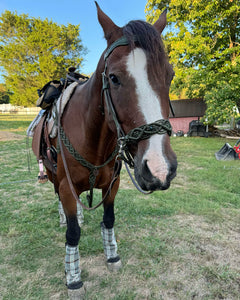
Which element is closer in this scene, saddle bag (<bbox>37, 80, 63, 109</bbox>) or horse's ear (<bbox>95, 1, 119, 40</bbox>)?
horse's ear (<bbox>95, 1, 119, 40</bbox>)

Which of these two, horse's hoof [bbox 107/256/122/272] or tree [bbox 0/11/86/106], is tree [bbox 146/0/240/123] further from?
tree [bbox 0/11/86/106]

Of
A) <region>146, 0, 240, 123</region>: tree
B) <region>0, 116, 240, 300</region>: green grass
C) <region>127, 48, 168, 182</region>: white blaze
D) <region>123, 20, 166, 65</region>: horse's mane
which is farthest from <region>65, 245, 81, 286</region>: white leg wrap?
<region>146, 0, 240, 123</region>: tree

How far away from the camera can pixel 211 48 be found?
1305 cm

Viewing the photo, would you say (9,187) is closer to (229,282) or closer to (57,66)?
(229,282)

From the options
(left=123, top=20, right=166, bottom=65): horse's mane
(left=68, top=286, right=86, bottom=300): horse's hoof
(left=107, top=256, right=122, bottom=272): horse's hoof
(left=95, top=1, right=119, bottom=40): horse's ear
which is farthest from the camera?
(left=107, top=256, right=122, bottom=272): horse's hoof

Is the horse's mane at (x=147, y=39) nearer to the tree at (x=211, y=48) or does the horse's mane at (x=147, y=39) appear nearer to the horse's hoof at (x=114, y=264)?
the horse's hoof at (x=114, y=264)

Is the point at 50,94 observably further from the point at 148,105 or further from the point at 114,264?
the point at 114,264

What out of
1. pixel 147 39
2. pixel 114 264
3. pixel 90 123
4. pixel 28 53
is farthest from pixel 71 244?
pixel 28 53

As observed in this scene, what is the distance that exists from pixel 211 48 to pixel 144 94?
14711 millimetres

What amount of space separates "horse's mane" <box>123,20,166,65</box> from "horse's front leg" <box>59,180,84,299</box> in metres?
1.56

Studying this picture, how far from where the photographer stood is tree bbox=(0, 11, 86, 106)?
22500 mm

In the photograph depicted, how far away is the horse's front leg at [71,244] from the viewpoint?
215cm

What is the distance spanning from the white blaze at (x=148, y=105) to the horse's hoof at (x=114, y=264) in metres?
1.92

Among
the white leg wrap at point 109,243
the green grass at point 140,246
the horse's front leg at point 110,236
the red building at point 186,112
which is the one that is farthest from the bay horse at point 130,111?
the red building at point 186,112
